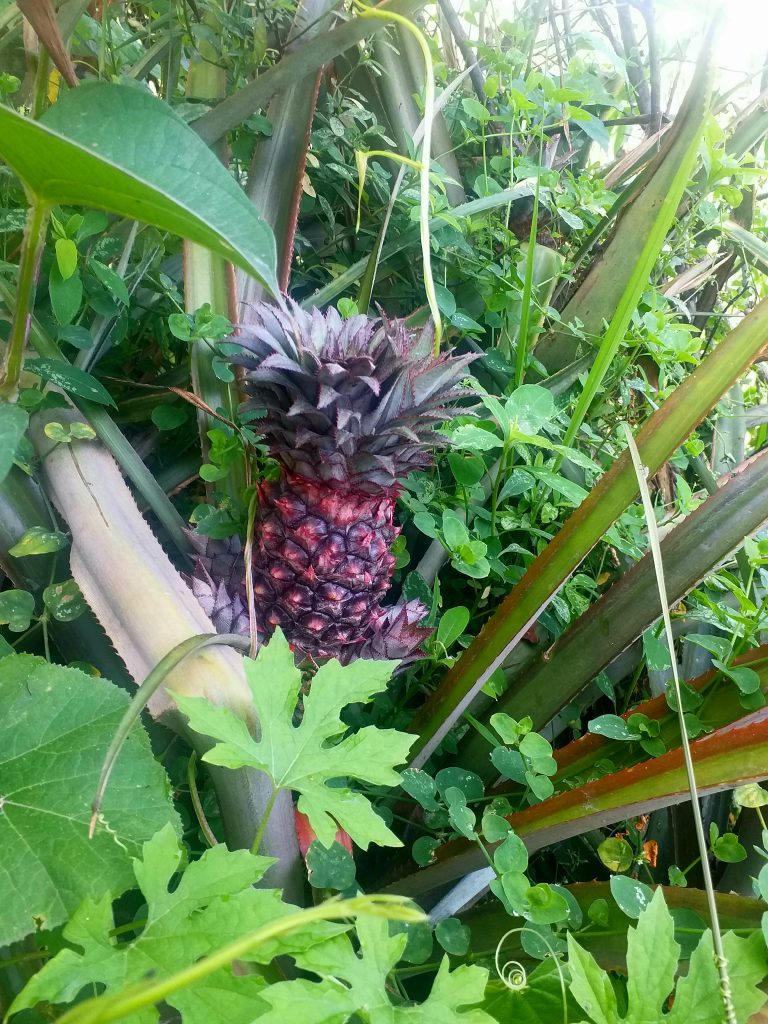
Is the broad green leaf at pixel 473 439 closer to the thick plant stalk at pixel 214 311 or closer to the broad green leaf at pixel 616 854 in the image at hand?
the thick plant stalk at pixel 214 311

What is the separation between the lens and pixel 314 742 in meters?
0.40

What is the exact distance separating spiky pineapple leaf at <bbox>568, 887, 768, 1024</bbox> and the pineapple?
0.34 meters

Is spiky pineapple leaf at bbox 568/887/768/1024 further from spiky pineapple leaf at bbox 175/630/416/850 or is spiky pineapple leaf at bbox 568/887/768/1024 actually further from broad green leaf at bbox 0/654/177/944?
broad green leaf at bbox 0/654/177/944

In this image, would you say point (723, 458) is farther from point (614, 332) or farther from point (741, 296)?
point (614, 332)

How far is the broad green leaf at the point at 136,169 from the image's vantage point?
255 millimetres

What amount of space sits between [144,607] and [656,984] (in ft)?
1.27

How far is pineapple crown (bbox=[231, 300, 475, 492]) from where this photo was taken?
568 millimetres

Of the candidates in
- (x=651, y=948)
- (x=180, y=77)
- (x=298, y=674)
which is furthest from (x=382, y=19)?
(x=651, y=948)

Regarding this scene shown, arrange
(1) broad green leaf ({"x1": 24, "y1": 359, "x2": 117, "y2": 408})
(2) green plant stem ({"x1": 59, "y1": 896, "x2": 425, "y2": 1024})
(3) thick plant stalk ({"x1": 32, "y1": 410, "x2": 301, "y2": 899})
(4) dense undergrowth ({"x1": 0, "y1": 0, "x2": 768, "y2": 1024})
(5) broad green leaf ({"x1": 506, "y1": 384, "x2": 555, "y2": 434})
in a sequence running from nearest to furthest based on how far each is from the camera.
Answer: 1. (2) green plant stem ({"x1": 59, "y1": 896, "x2": 425, "y2": 1024})
2. (4) dense undergrowth ({"x1": 0, "y1": 0, "x2": 768, "y2": 1024})
3. (3) thick plant stalk ({"x1": 32, "y1": 410, "x2": 301, "y2": 899})
4. (1) broad green leaf ({"x1": 24, "y1": 359, "x2": 117, "y2": 408})
5. (5) broad green leaf ({"x1": 506, "y1": 384, "x2": 555, "y2": 434})

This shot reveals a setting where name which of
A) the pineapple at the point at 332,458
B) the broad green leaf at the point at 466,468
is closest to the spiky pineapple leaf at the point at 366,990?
the pineapple at the point at 332,458

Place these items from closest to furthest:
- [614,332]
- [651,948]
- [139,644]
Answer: [651,948] → [139,644] → [614,332]

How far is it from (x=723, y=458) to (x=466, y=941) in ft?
2.42

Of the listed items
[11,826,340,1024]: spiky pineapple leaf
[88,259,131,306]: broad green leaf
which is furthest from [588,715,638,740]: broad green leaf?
[88,259,131,306]: broad green leaf

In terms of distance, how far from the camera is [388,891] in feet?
1.77
